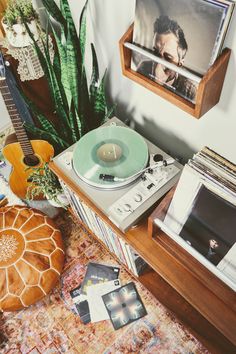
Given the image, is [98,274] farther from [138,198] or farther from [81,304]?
[138,198]

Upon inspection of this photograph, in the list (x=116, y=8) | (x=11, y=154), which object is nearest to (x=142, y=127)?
(x=116, y=8)

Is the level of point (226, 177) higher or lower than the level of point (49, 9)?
lower

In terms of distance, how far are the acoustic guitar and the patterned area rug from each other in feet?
1.83

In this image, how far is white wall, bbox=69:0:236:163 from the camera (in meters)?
0.91

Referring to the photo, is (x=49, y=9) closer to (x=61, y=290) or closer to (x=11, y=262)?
(x=11, y=262)

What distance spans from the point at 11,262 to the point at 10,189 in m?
0.51

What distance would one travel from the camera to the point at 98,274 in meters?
1.50

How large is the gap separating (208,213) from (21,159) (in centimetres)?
106

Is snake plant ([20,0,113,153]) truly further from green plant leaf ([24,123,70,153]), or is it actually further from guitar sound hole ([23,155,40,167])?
guitar sound hole ([23,155,40,167])

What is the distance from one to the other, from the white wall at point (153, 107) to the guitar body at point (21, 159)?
1.32 feet

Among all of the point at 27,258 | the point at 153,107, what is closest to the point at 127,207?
the point at 153,107

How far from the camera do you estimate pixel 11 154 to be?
1.56 m

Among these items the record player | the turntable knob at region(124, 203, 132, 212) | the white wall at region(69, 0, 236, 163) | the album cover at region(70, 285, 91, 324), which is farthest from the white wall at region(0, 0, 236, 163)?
the album cover at region(70, 285, 91, 324)

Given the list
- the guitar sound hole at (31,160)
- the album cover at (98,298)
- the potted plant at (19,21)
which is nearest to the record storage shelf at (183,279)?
the album cover at (98,298)
